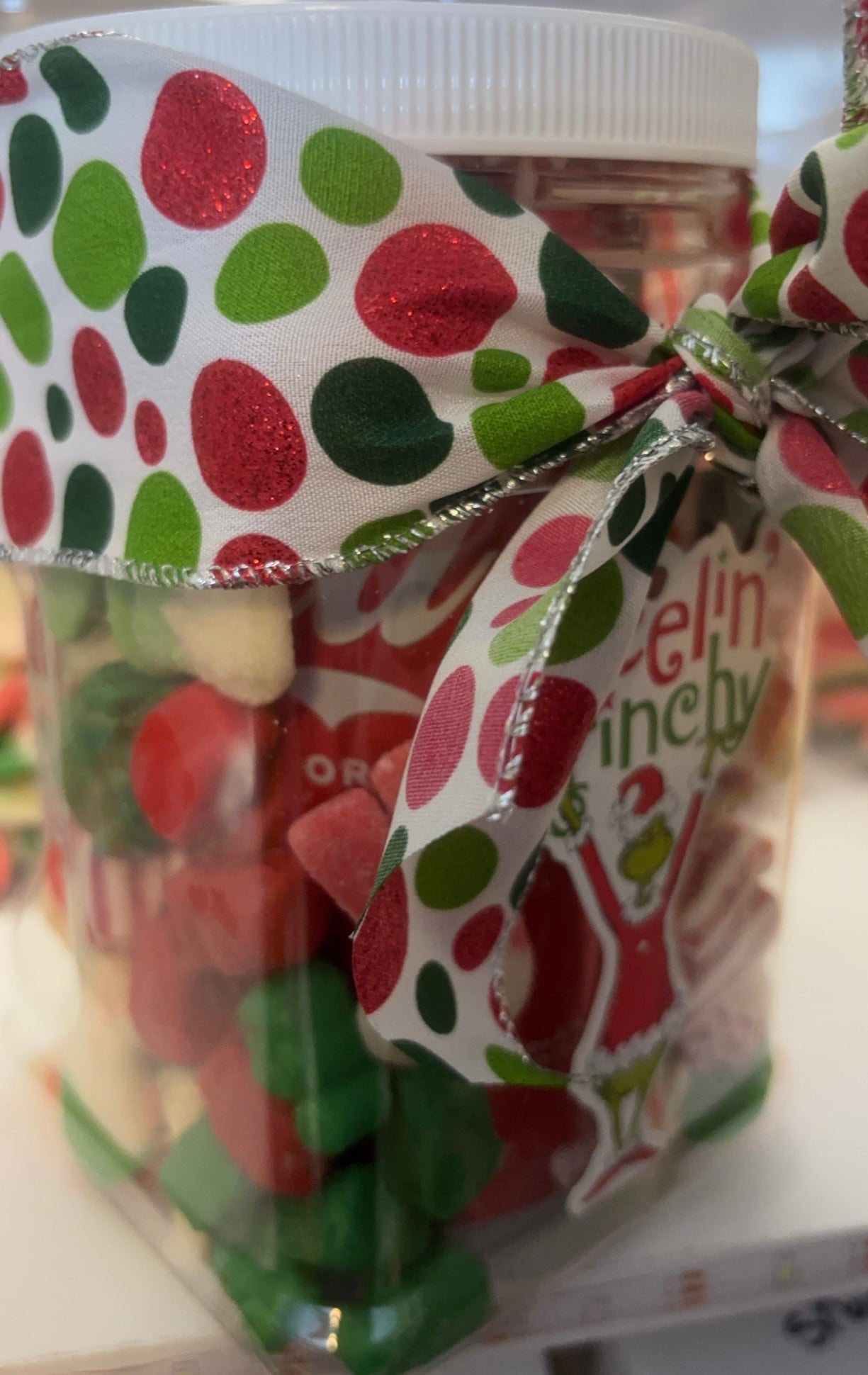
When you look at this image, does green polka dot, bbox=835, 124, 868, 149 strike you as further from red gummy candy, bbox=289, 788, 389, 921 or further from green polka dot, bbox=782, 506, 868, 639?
red gummy candy, bbox=289, 788, 389, 921

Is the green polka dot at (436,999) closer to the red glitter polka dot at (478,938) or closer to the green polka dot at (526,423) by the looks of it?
the red glitter polka dot at (478,938)

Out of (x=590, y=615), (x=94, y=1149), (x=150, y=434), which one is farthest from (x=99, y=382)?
(x=94, y=1149)

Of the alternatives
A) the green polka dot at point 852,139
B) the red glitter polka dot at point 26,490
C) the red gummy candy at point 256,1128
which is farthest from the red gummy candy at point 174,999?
the green polka dot at point 852,139

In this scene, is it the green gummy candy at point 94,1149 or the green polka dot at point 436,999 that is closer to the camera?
the green polka dot at point 436,999

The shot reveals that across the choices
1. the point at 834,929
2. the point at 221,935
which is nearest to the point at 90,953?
the point at 221,935

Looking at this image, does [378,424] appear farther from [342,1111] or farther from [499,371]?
[342,1111]

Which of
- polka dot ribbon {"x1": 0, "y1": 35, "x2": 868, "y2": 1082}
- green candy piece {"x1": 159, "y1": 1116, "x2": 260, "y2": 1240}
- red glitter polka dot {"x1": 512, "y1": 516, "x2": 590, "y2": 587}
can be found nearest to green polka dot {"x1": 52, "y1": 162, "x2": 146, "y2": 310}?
polka dot ribbon {"x1": 0, "y1": 35, "x2": 868, "y2": 1082}

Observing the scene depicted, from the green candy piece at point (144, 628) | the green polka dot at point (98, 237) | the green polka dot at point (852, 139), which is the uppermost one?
the green polka dot at point (852, 139)

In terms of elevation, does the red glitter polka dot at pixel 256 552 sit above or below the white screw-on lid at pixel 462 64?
below
